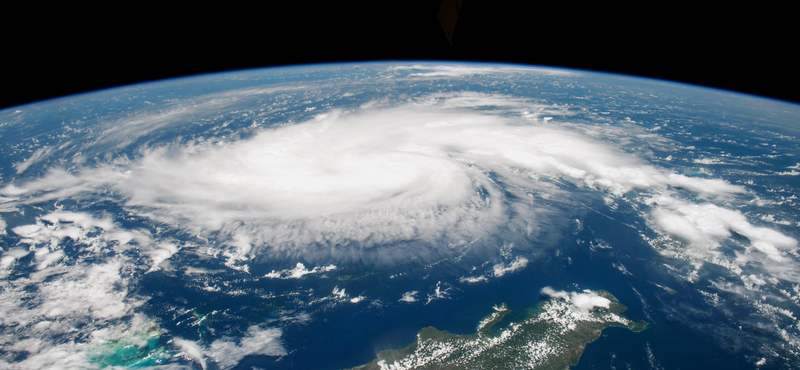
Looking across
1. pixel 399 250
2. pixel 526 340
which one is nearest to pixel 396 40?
pixel 526 340

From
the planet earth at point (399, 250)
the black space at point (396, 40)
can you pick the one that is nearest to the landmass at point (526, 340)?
the planet earth at point (399, 250)

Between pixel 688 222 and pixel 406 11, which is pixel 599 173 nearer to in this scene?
pixel 688 222

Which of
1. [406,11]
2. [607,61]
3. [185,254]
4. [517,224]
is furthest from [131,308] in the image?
[517,224]

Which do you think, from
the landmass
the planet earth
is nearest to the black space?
the planet earth

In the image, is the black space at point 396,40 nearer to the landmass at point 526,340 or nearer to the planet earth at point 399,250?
the planet earth at point 399,250

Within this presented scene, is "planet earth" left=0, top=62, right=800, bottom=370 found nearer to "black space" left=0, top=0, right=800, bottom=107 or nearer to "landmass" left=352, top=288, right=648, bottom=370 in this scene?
"landmass" left=352, top=288, right=648, bottom=370

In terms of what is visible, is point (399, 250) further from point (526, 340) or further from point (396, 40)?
point (396, 40)

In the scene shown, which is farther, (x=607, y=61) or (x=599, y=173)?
(x=599, y=173)
